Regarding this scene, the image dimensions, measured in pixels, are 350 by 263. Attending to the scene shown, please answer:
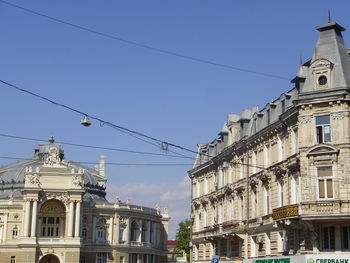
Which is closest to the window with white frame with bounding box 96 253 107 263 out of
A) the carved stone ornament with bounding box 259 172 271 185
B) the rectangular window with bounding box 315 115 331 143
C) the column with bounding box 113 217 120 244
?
the column with bounding box 113 217 120 244

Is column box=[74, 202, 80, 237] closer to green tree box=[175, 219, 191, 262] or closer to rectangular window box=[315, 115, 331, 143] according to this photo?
green tree box=[175, 219, 191, 262]

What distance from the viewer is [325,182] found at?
120ft

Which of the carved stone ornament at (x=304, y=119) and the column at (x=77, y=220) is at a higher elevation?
the carved stone ornament at (x=304, y=119)

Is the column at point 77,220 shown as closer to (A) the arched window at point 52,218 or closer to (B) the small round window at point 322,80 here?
(A) the arched window at point 52,218

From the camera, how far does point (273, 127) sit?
142 feet

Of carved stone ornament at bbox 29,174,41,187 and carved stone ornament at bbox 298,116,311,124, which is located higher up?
carved stone ornament at bbox 29,174,41,187

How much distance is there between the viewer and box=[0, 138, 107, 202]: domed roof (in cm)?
9706

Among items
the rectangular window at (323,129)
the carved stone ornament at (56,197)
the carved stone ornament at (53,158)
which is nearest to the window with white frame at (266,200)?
the rectangular window at (323,129)

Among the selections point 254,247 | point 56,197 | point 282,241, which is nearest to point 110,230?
point 56,197

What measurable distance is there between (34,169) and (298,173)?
66.8 m

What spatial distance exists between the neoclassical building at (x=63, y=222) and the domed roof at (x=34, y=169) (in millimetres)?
239

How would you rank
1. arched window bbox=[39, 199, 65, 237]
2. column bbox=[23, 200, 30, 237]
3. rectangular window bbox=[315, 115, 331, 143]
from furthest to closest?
arched window bbox=[39, 199, 65, 237], column bbox=[23, 200, 30, 237], rectangular window bbox=[315, 115, 331, 143]

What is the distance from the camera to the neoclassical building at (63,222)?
85625 millimetres

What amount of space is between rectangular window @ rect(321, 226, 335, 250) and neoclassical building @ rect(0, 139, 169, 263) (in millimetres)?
56276
